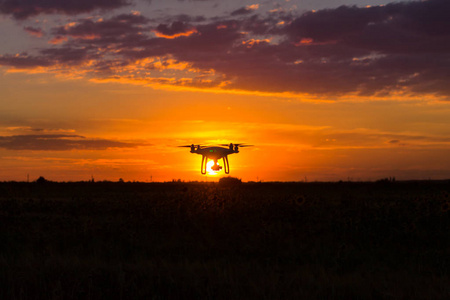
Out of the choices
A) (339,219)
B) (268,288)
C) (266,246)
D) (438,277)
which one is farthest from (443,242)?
(268,288)

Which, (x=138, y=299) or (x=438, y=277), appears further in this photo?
(x=438, y=277)

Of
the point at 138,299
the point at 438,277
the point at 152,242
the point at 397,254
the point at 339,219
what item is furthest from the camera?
the point at 339,219

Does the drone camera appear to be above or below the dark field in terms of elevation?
above

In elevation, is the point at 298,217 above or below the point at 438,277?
above

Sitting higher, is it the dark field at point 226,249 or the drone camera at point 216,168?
the drone camera at point 216,168

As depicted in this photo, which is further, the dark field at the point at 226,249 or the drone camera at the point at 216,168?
the drone camera at the point at 216,168

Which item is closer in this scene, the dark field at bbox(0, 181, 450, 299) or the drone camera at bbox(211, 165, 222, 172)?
the dark field at bbox(0, 181, 450, 299)

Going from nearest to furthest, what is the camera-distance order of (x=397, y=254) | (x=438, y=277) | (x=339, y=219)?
(x=438, y=277) → (x=397, y=254) → (x=339, y=219)

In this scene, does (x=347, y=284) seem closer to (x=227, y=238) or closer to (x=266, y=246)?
(x=266, y=246)
